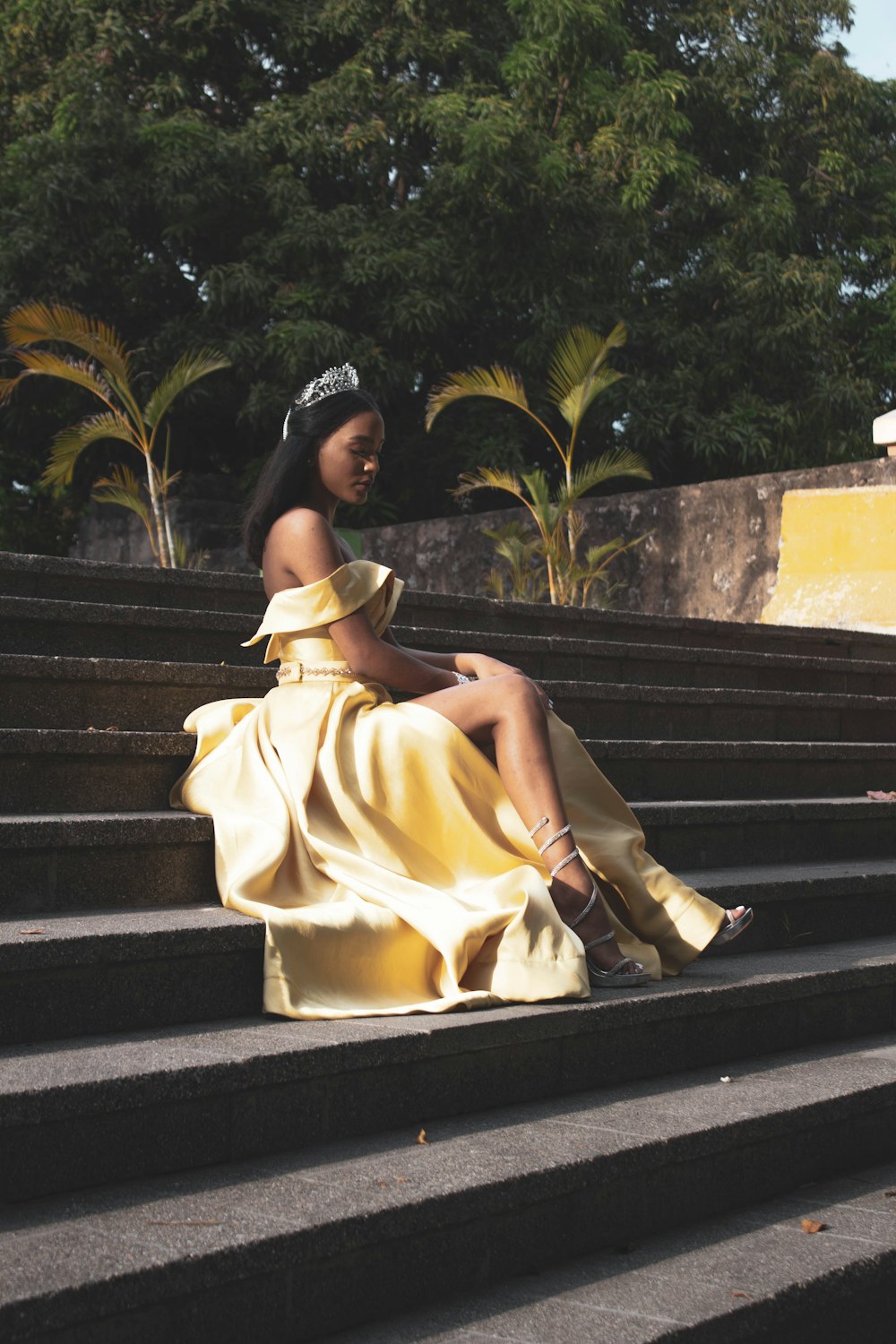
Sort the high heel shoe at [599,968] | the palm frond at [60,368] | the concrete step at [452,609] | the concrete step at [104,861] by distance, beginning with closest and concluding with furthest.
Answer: the concrete step at [104,861]
the high heel shoe at [599,968]
the concrete step at [452,609]
the palm frond at [60,368]

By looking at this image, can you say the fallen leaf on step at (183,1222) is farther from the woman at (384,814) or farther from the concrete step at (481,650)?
the concrete step at (481,650)

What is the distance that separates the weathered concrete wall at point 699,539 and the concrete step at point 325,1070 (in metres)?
4.88

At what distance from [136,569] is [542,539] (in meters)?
4.69

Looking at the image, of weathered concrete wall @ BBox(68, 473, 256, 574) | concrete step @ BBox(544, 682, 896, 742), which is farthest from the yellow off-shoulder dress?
weathered concrete wall @ BBox(68, 473, 256, 574)

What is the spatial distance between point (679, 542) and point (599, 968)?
5.74 meters

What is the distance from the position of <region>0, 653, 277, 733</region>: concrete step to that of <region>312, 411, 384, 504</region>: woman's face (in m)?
0.72

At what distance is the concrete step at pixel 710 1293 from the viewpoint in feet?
7.06

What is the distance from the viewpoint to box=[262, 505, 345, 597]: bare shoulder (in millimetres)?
3553

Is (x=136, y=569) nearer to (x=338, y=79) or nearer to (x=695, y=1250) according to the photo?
(x=695, y=1250)

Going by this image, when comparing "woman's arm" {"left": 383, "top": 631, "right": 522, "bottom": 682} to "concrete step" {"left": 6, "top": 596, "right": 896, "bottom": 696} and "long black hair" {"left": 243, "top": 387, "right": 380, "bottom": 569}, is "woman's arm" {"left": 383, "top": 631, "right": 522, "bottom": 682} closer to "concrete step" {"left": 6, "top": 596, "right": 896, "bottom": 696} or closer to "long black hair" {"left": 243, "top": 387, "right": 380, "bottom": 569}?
"long black hair" {"left": 243, "top": 387, "right": 380, "bottom": 569}

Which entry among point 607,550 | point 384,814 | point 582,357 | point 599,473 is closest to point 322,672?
point 384,814

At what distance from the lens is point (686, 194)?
A: 14.2 metres

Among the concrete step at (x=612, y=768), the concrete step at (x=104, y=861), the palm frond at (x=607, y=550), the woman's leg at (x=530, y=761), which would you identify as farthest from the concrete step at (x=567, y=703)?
the palm frond at (x=607, y=550)

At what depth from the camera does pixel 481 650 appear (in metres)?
5.32
